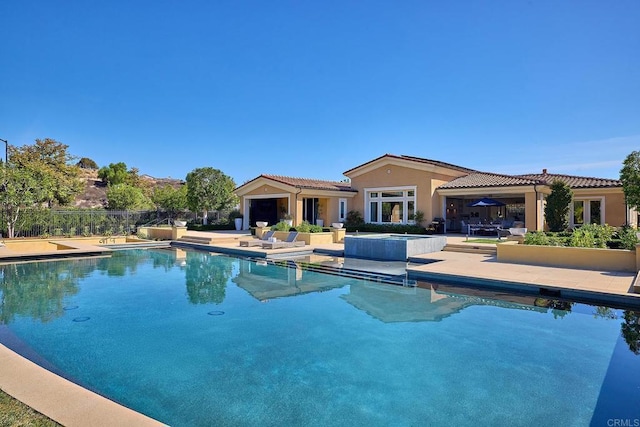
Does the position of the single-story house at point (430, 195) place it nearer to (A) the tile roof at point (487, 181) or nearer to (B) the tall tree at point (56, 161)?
(A) the tile roof at point (487, 181)

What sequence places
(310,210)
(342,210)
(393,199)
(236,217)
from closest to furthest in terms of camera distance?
(393,199) → (342,210) → (310,210) → (236,217)

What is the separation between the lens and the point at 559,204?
19203 millimetres

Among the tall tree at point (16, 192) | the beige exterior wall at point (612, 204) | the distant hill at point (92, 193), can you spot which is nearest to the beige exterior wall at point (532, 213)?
the beige exterior wall at point (612, 204)

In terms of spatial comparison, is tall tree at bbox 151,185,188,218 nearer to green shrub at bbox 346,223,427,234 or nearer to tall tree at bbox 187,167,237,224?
tall tree at bbox 187,167,237,224

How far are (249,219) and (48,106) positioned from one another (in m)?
16.5

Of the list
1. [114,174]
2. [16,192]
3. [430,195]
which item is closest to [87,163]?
[114,174]

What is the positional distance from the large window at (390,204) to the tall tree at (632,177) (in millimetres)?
11377

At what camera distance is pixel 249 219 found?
3052 centimetres

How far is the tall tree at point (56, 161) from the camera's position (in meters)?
28.9

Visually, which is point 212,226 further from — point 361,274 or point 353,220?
point 361,274

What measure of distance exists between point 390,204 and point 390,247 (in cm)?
1100

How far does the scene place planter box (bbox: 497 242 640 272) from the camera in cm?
1115

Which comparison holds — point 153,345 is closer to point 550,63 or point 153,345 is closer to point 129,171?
point 550,63

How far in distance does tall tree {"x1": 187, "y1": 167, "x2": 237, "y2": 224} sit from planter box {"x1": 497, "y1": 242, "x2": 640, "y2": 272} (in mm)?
22315
